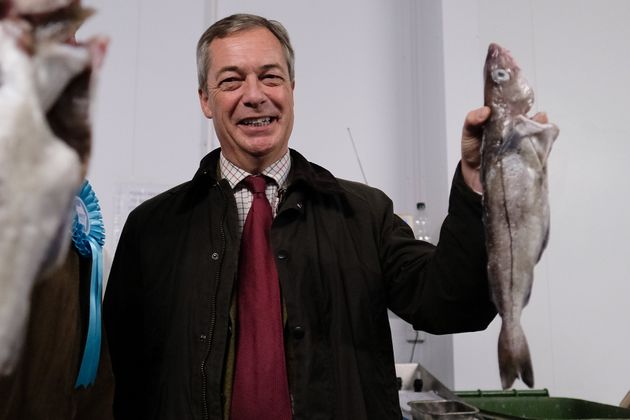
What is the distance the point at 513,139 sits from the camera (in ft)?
2.90

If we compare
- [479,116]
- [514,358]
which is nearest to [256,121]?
[479,116]

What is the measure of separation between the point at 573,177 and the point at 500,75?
249 cm

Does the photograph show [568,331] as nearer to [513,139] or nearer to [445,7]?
[445,7]

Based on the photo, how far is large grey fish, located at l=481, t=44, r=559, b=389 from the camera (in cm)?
87

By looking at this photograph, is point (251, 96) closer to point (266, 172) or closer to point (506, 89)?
point (266, 172)

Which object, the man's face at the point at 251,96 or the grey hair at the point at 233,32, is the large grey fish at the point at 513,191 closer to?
the man's face at the point at 251,96

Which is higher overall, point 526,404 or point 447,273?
point 447,273

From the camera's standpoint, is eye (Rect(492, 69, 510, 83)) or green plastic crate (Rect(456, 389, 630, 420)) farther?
green plastic crate (Rect(456, 389, 630, 420))

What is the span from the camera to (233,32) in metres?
1.47

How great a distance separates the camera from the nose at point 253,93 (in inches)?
55.4

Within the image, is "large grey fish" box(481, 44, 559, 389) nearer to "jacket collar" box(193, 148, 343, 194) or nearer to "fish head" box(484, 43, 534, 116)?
"fish head" box(484, 43, 534, 116)

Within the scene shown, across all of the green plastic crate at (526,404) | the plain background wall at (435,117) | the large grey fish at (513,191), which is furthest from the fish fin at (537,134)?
the plain background wall at (435,117)

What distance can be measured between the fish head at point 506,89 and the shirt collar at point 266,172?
69 centimetres

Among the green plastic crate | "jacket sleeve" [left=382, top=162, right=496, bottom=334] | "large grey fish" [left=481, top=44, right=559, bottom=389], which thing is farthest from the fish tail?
the green plastic crate
